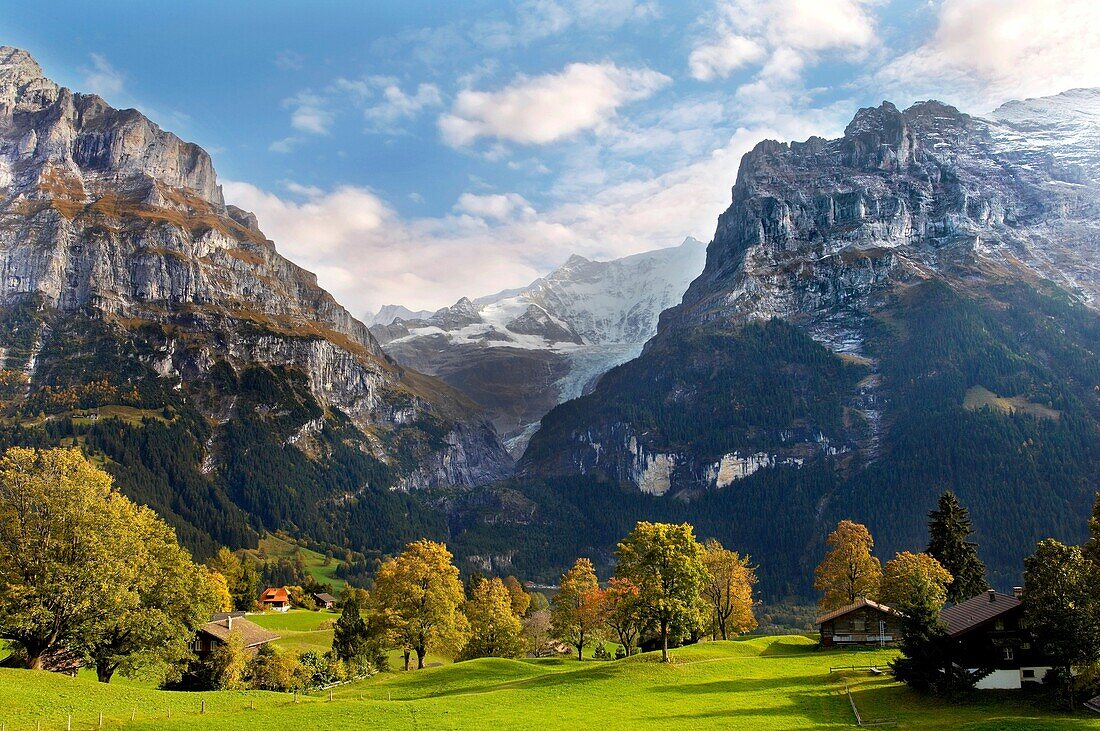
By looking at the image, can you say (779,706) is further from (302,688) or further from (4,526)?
(4,526)

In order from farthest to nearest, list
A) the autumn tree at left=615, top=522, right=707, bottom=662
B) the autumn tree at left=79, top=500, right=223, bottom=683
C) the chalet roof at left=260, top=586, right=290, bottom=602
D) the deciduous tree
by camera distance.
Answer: the chalet roof at left=260, top=586, right=290, bottom=602 → the autumn tree at left=615, top=522, right=707, bottom=662 → the autumn tree at left=79, top=500, right=223, bottom=683 → the deciduous tree

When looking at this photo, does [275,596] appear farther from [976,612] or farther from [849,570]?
[976,612]

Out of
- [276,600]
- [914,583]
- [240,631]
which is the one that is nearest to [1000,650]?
[914,583]

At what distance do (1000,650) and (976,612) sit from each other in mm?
4892

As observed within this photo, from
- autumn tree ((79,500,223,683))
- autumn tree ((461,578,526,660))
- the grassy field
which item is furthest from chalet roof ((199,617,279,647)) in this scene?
autumn tree ((461,578,526,660))

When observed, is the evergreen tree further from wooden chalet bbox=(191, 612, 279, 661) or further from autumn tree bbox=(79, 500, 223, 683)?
autumn tree bbox=(79, 500, 223, 683)

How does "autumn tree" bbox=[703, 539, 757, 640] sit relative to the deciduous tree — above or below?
below

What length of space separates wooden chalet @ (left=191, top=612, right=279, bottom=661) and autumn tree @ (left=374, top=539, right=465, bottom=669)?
15.2 m

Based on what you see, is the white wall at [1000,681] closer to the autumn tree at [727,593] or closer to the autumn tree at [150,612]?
the autumn tree at [727,593]

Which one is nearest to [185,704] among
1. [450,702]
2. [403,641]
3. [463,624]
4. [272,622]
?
[450,702]

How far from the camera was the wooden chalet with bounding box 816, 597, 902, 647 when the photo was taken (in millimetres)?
92438

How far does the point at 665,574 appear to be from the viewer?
2945 inches

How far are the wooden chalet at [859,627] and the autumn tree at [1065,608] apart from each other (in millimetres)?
39929

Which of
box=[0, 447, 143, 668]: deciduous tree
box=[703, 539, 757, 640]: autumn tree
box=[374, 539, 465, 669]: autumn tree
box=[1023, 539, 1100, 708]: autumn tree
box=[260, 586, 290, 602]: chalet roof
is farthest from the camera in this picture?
box=[260, 586, 290, 602]: chalet roof
